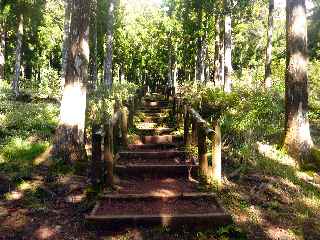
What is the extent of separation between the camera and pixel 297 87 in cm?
1117

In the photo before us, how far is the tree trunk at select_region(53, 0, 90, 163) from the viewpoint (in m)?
10.0

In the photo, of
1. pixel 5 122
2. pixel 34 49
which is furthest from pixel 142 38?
pixel 5 122

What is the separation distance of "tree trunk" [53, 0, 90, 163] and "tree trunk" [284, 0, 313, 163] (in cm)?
568

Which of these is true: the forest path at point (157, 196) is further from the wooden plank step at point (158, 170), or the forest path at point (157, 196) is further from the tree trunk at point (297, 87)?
the tree trunk at point (297, 87)

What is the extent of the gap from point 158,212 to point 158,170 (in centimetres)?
241

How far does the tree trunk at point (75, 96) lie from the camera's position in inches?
395

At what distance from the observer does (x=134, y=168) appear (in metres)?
9.52

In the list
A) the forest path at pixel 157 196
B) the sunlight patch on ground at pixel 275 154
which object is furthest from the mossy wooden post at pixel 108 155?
the sunlight patch on ground at pixel 275 154

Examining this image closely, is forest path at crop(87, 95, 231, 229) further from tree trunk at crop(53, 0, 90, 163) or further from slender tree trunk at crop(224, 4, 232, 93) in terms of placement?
slender tree trunk at crop(224, 4, 232, 93)

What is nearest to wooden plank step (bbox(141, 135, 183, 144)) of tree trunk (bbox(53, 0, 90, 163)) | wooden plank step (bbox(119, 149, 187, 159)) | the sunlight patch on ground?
wooden plank step (bbox(119, 149, 187, 159))

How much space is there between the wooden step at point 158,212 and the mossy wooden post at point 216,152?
35.6 inches

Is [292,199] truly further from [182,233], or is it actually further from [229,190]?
[182,233]

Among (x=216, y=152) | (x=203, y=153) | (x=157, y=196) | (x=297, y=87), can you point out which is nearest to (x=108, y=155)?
(x=157, y=196)

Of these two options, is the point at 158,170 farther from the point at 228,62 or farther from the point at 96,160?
the point at 228,62
